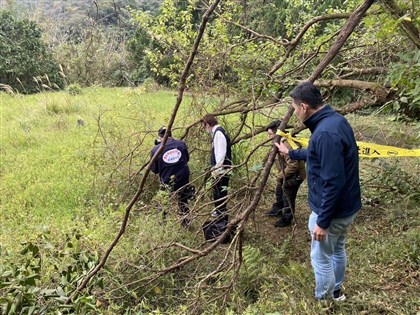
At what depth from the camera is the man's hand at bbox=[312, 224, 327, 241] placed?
2.89m

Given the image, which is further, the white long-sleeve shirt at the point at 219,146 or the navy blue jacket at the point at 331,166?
the white long-sleeve shirt at the point at 219,146

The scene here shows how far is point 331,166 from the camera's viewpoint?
8.96 ft

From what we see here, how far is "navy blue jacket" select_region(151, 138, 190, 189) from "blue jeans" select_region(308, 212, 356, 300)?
2492 mm

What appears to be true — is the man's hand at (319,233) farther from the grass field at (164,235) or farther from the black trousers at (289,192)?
the black trousers at (289,192)

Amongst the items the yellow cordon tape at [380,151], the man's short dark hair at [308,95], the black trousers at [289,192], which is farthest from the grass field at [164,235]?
the man's short dark hair at [308,95]

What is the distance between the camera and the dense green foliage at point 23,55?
64.6 feet

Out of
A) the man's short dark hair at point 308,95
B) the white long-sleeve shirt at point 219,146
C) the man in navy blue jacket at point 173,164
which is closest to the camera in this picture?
the man's short dark hair at point 308,95

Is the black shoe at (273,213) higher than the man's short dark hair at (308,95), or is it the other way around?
the man's short dark hair at (308,95)

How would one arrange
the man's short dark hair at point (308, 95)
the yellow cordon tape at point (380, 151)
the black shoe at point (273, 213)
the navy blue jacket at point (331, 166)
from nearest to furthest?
the navy blue jacket at point (331, 166), the man's short dark hair at point (308, 95), the yellow cordon tape at point (380, 151), the black shoe at point (273, 213)

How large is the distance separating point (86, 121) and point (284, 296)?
923 centimetres

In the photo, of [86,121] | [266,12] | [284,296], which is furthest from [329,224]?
[266,12]

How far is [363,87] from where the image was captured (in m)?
4.70

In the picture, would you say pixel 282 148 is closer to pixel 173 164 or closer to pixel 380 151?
pixel 380 151

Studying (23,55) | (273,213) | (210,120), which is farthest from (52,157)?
(23,55)
